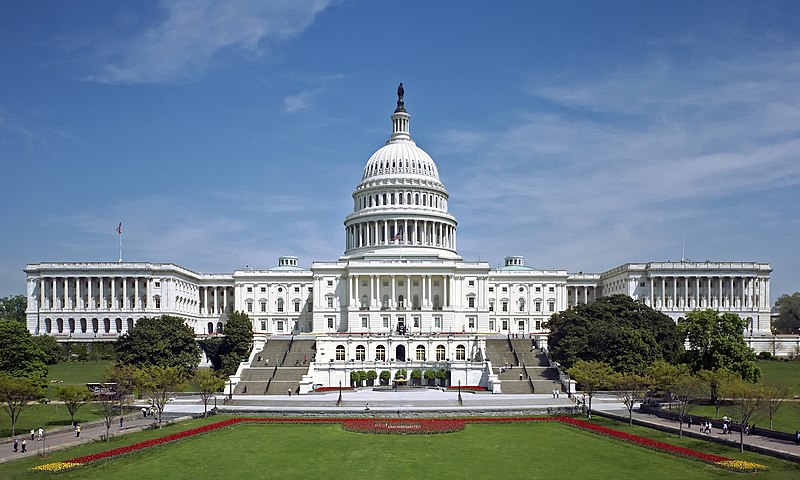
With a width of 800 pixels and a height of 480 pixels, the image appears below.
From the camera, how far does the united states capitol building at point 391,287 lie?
4860 inches

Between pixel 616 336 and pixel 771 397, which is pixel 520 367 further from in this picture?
pixel 771 397

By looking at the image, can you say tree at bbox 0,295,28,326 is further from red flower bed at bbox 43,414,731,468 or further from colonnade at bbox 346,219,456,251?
red flower bed at bbox 43,414,731,468

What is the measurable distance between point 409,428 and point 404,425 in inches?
75.6

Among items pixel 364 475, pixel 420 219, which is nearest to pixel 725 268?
pixel 420 219

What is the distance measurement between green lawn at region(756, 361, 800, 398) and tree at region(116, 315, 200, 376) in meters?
62.2

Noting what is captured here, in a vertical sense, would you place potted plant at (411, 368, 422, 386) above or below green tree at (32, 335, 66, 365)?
below

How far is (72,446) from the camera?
48875 mm

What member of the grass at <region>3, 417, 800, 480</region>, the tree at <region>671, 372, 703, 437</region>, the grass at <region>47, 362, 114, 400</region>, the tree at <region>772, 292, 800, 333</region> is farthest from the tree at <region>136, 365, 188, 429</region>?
the tree at <region>772, 292, 800, 333</region>

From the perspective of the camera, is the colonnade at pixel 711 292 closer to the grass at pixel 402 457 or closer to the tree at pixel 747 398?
the grass at pixel 402 457

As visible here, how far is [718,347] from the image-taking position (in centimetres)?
7138

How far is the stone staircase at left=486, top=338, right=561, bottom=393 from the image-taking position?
8481 cm

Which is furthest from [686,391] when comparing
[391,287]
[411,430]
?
[391,287]

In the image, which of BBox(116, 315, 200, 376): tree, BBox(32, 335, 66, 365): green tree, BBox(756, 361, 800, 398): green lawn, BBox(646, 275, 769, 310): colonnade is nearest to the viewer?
BBox(756, 361, 800, 398): green lawn

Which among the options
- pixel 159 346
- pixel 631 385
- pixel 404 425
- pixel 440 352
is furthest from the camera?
pixel 440 352
